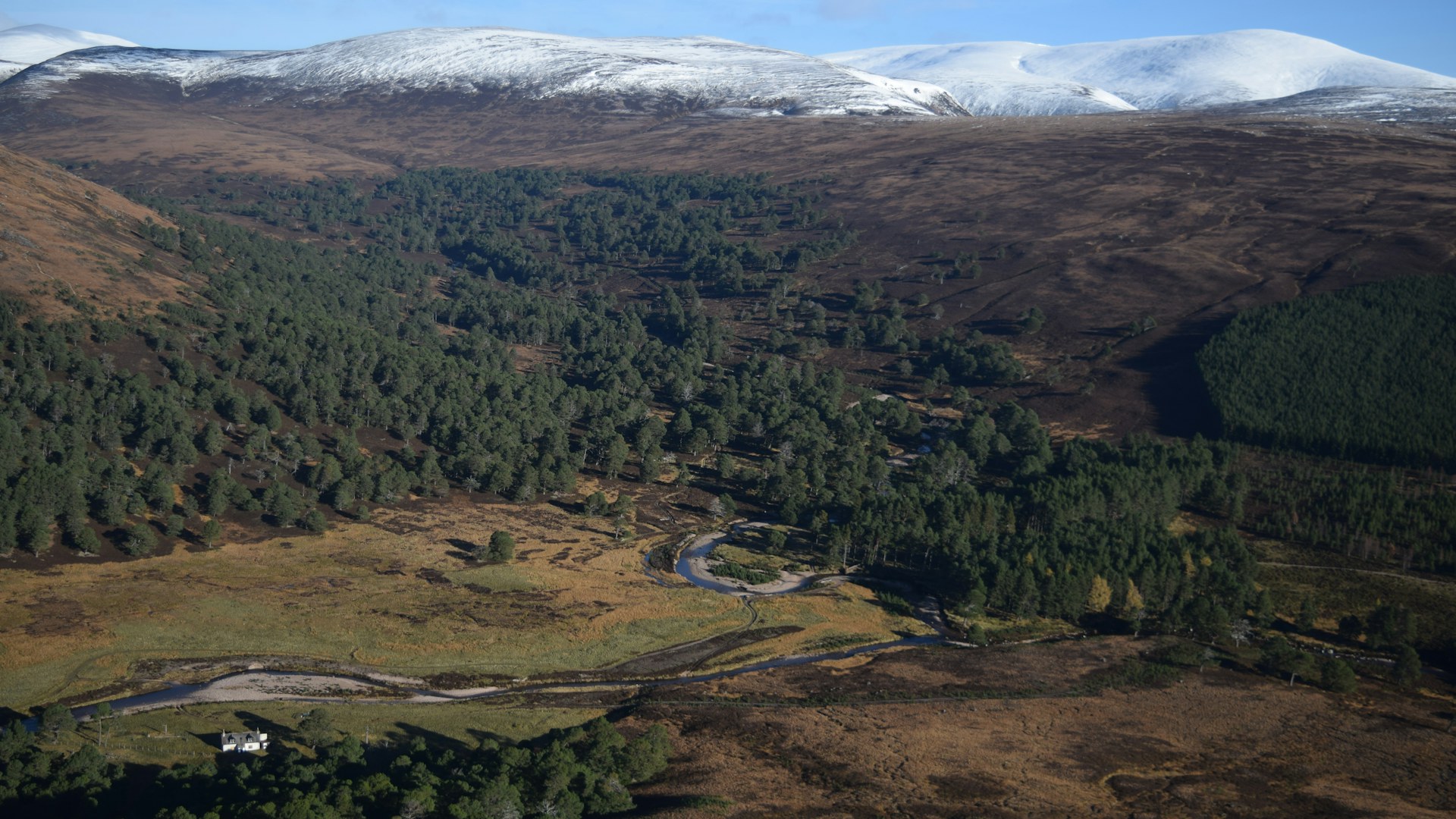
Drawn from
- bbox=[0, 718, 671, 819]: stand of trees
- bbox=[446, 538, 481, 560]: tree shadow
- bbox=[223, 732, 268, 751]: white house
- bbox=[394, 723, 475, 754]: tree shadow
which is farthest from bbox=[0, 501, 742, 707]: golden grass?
Answer: bbox=[0, 718, 671, 819]: stand of trees

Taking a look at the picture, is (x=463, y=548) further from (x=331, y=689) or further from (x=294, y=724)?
(x=294, y=724)

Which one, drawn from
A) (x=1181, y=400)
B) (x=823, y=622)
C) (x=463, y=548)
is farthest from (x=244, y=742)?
(x=1181, y=400)

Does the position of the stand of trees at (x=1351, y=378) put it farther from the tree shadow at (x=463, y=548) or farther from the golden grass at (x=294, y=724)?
Answer: the golden grass at (x=294, y=724)

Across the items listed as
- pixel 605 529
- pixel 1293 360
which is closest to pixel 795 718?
pixel 605 529

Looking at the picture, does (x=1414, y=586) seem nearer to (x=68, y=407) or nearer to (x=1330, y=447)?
(x=1330, y=447)

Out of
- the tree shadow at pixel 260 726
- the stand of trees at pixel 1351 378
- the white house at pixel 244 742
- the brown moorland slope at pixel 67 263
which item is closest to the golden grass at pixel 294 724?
the tree shadow at pixel 260 726
